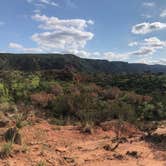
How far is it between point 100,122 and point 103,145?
12.0 feet

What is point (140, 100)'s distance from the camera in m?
18.4

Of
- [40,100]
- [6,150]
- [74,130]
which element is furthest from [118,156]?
[40,100]

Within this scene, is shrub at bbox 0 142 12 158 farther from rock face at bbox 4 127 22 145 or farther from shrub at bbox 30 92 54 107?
shrub at bbox 30 92 54 107

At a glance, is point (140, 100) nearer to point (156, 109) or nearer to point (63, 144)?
point (156, 109)

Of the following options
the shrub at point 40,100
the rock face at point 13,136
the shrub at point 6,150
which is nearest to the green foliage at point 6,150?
the shrub at point 6,150

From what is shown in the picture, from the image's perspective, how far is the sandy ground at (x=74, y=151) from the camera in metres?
6.80

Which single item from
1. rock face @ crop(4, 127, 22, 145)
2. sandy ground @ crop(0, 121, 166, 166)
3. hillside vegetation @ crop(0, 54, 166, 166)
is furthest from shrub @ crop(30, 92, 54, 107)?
rock face @ crop(4, 127, 22, 145)

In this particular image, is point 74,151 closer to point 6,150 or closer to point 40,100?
point 6,150

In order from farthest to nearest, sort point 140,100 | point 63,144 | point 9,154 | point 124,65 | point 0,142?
point 124,65 → point 140,100 → point 63,144 → point 0,142 → point 9,154

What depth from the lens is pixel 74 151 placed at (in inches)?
304

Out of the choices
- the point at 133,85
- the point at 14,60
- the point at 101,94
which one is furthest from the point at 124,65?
the point at 101,94

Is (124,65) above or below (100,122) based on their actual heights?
above

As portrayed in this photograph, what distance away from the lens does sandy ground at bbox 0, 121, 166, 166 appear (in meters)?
6.80

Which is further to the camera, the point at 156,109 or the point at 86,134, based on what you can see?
the point at 156,109
